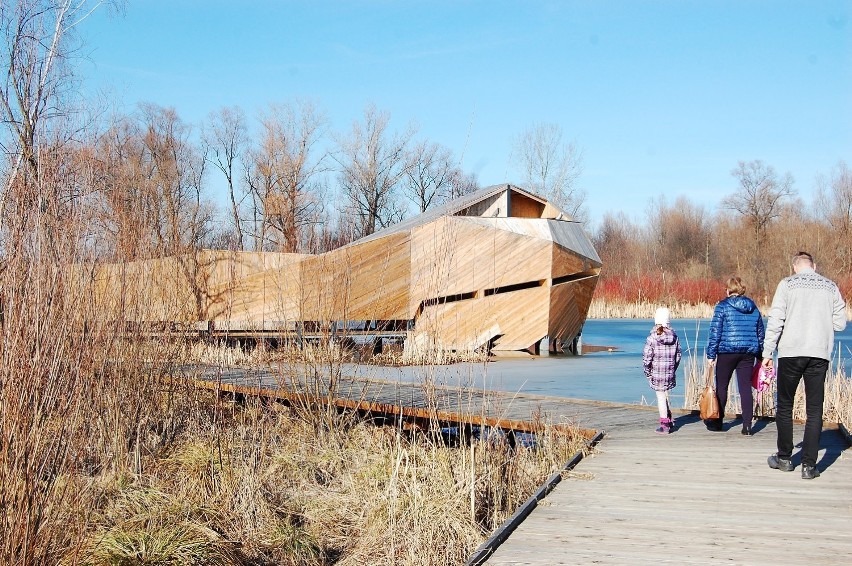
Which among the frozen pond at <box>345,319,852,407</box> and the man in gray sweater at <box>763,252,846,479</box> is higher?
the man in gray sweater at <box>763,252,846,479</box>

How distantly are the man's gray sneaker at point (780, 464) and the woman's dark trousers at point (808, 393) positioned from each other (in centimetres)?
22

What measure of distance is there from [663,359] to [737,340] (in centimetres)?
63

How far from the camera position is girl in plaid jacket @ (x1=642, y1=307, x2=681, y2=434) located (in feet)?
23.8

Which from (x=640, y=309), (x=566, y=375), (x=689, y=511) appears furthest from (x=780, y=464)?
(x=640, y=309)

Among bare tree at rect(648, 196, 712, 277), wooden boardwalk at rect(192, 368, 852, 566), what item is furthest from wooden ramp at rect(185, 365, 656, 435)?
bare tree at rect(648, 196, 712, 277)

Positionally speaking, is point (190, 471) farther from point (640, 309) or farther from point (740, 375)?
point (640, 309)

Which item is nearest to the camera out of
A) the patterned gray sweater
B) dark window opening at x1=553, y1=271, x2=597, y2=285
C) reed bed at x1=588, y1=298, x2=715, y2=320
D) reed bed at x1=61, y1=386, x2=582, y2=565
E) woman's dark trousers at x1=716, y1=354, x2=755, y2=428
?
reed bed at x1=61, y1=386, x2=582, y2=565

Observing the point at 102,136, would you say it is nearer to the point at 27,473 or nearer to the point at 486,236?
the point at 27,473

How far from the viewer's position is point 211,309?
16.3 m

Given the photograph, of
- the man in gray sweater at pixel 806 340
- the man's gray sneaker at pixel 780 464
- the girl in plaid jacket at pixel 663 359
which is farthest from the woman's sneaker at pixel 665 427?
the man in gray sweater at pixel 806 340

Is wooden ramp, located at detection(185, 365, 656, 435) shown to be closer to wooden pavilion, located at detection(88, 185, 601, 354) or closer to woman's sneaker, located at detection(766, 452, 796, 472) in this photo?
woman's sneaker, located at detection(766, 452, 796, 472)

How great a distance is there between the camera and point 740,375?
7.15 m

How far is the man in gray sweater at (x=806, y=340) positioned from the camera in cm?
556

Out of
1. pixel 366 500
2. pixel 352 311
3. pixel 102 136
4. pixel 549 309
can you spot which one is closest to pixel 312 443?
pixel 366 500
